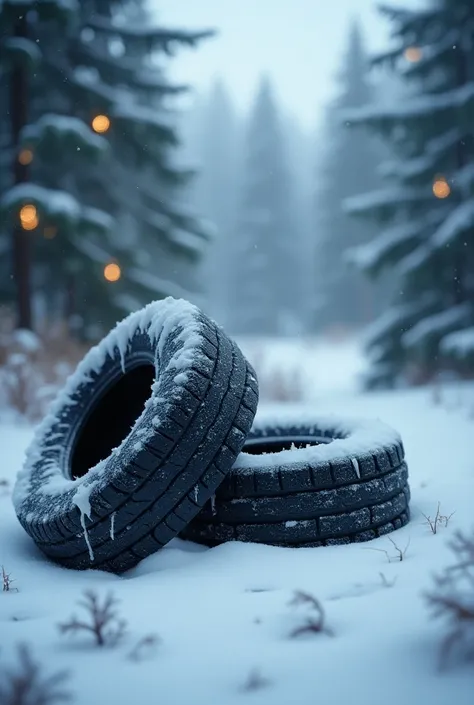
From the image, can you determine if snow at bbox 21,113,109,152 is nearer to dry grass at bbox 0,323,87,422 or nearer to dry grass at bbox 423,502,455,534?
dry grass at bbox 0,323,87,422

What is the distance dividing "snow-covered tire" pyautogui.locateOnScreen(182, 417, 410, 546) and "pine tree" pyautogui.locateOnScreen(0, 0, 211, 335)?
5.45 metres

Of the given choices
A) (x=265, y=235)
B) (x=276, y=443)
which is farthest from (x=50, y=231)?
(x=265, y=235)

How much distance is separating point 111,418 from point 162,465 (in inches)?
56.7

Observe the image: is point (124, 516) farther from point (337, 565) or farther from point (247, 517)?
point (337, 565)

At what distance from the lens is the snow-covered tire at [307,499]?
98.9 inches

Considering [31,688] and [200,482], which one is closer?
[31,688]

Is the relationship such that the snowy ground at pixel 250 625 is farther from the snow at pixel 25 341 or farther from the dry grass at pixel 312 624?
the snow at pixel 25 341

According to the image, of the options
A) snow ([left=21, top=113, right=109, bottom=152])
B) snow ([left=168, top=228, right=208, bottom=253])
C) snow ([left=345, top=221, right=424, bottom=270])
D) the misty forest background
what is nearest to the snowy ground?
the misty forest background

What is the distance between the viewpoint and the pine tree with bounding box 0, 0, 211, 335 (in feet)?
23.7

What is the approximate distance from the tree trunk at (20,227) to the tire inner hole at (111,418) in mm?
4772

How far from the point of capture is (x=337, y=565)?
7.49 feet

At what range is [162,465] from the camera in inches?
90.2

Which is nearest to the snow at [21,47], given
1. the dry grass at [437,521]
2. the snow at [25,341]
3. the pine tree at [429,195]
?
the snow at [25,341]

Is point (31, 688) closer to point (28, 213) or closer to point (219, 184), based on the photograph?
point (28, 213)
